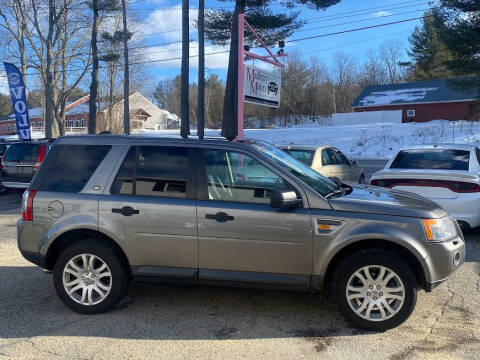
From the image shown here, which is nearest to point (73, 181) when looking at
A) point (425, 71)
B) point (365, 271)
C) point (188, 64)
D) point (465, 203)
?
point (365, 271)

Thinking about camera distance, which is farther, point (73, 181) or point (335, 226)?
point (73, 181)

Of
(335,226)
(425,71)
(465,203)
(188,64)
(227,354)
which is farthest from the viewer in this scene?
(425,71)

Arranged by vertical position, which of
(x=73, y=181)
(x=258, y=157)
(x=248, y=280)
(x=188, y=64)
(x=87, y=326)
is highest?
(x=188, y=64)

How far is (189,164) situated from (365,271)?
1943mm

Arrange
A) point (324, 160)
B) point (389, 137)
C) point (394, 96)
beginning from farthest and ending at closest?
point (394, 96), point (389, 137), point (324, 160)

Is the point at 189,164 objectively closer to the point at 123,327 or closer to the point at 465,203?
the point at 123,327

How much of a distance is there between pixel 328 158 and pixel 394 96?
4027 centimetres

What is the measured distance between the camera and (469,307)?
14.4 ft

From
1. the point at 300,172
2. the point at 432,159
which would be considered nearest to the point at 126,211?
the point at 300,172

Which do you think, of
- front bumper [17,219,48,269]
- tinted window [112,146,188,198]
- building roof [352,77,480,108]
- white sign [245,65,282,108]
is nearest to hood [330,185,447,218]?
tinted window [112,146,188,198]

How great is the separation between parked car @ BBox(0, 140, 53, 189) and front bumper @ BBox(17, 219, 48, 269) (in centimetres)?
836

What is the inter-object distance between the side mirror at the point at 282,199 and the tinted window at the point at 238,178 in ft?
0.66

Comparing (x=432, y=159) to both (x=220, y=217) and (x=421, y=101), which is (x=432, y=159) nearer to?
(x=220, y=217)

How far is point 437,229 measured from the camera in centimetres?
388
